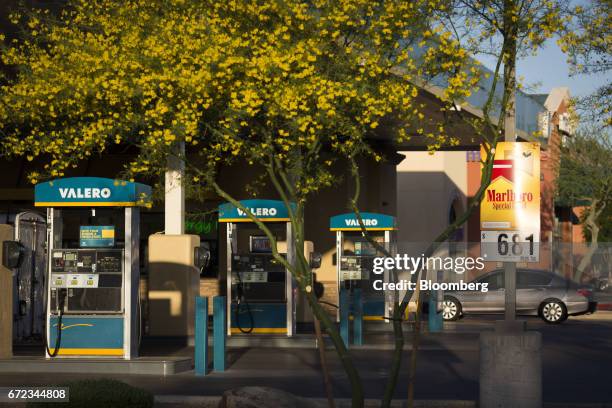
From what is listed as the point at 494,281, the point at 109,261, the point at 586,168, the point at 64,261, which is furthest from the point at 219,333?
the point at 586,168

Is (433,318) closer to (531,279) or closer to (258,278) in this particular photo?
(258,278)

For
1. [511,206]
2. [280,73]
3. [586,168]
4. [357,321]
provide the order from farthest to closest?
[586,168], [357,321], [280,73], [511,206]

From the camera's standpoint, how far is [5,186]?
34250 millimetres

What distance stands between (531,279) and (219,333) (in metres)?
16.2

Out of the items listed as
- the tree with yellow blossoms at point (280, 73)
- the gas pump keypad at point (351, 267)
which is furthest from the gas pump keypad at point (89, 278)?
the gas pump keypad at point (351, 267)

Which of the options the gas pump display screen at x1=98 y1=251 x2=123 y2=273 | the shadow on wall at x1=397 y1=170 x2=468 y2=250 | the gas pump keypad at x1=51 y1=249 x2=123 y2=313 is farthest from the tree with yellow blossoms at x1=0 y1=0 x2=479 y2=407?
the shadow on wall at x1=397 y1=170 x2=468 y2=250

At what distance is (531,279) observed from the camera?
1238 inches

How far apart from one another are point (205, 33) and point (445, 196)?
3454 centimetres

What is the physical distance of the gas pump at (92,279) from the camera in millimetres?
17188

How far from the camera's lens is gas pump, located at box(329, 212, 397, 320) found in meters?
27.5

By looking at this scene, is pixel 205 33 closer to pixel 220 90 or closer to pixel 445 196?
pixel 220 90

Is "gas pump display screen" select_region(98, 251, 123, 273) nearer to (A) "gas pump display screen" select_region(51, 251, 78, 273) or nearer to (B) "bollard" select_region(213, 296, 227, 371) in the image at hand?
(A) "gas pump display screen" select_region(51, 251, 78, 273)

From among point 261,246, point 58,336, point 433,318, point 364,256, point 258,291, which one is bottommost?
point 433,318

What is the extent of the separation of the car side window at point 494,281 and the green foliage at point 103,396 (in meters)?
21.8
